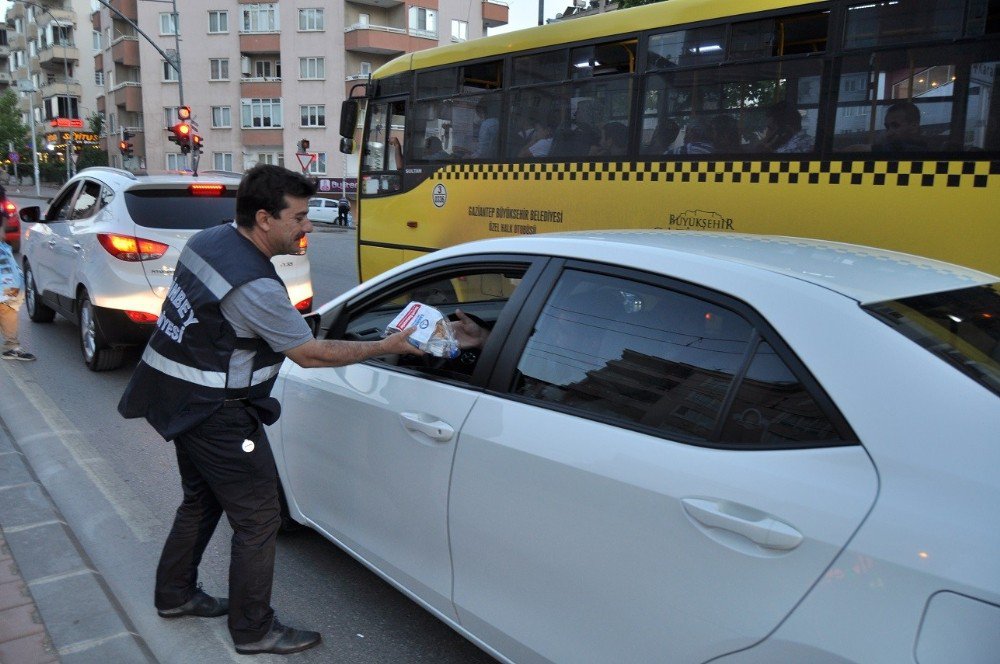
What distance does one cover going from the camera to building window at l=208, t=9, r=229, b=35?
49.7m

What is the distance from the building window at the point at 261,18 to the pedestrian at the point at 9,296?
151 feet

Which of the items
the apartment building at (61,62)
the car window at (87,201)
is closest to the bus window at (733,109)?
the car window at (87,201)

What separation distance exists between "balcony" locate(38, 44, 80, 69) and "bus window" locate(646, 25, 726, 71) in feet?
245

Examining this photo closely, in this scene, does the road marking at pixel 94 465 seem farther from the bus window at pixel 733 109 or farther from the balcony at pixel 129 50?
the balcony at pixel 129 50

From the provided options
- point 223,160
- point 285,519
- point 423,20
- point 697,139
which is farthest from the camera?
point 223,160

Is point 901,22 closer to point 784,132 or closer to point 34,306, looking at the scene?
point 784,132

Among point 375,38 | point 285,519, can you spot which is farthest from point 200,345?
point 375,38

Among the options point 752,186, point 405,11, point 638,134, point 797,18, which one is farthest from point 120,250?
point 405,11

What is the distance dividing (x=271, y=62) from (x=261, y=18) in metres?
2.61

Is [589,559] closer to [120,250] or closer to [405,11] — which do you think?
[120,250]

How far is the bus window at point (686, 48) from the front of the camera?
606 centimetres

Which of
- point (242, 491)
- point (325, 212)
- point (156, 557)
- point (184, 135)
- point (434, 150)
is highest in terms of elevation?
point (184, 135)

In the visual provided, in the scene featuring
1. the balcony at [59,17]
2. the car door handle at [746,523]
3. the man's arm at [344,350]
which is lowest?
the car door handle at [746,523]

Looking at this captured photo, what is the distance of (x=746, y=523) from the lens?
1765mm
